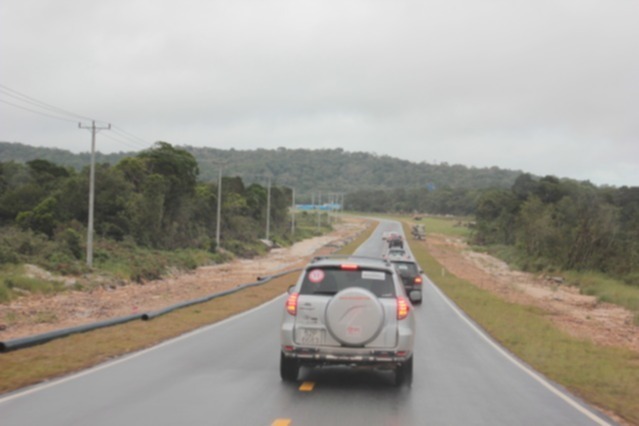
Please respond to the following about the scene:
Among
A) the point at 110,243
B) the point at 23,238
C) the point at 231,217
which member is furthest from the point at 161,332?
the point at 231,217

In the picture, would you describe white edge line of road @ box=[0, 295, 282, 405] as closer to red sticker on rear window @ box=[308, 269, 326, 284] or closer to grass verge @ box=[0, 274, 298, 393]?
grass verge @ box=[0, 274, 298, 393]

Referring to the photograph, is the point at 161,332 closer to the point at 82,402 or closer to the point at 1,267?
the point at 82,402

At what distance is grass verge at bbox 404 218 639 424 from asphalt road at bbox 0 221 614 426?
50cm

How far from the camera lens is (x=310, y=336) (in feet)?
32.7

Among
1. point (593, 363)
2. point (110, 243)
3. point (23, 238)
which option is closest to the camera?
point (593, 363)

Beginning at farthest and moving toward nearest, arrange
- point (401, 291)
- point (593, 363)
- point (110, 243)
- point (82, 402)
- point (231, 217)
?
point (231, 217), point (110, 243), point (593, 363), point (401, 291), point (82, 402)

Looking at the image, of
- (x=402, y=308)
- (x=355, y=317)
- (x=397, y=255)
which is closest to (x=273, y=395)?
(x=355, y=317)

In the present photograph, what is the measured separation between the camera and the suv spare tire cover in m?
9.66

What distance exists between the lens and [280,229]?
11144cm

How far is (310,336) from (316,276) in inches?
37.2

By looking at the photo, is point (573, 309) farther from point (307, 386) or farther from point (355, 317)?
point (355, 317)

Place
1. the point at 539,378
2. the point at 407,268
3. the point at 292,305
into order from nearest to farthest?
the point at 292,305 → the point at 539,378 → the point at 407,268

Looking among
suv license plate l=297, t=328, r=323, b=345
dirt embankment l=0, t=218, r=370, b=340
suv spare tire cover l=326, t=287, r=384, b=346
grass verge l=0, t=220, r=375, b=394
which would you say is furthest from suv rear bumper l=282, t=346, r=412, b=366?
dirt embankment l=0, t=218, r=370, b=340

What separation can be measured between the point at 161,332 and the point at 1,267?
1806 cm
